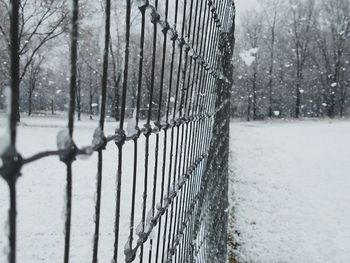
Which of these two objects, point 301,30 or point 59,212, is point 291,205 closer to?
point 59,212

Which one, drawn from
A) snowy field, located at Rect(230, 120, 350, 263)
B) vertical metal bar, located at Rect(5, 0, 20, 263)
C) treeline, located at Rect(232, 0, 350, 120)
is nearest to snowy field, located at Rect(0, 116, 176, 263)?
snowy field, located at Rect(230, 120, 350, 263)

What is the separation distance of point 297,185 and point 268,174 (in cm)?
92

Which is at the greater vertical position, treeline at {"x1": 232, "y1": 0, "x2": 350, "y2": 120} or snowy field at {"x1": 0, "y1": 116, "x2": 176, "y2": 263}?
treeline at {"x1": 232, "y1": 0, "x2": 350, "y2": 120}

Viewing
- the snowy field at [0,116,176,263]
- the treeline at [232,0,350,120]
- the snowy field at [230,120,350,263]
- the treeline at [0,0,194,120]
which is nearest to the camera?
the snowy field at [0,116,176,263]

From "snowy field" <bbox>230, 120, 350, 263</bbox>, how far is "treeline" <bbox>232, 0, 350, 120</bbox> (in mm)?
27064

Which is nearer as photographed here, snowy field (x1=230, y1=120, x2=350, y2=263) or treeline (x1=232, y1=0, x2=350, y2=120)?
snowy field (x1=230, y1=120, x2=350, y2=263)

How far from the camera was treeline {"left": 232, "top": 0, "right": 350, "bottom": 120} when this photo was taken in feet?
125

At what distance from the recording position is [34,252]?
3.71 m

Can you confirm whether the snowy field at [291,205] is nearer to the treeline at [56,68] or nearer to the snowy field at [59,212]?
the snowy field at [59,212]

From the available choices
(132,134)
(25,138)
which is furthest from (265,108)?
(132,134)

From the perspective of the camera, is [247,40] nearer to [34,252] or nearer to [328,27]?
[328,27]

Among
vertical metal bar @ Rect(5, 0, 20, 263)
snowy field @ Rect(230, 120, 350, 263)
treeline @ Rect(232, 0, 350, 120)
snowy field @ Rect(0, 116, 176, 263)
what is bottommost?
snowy field @ Rect(230, 120, 350, 263)

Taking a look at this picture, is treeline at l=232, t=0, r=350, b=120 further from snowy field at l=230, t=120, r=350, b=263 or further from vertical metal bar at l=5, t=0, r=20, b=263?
vertical metal bar at l=5, t=0, r=20, b=263

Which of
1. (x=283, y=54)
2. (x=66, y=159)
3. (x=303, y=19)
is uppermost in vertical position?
(x=303, y=19)
